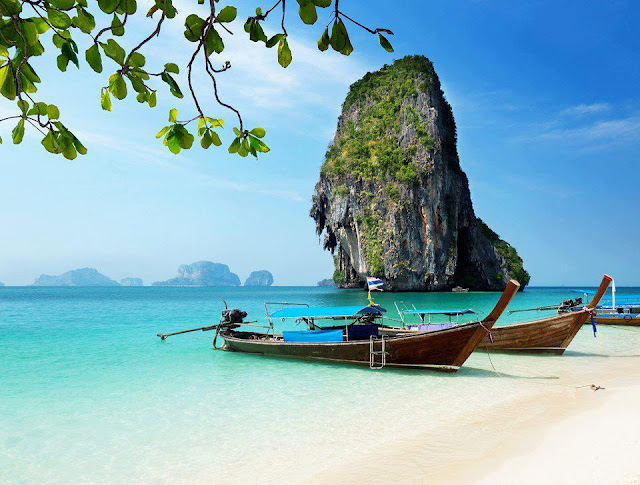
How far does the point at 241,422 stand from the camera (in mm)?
7047

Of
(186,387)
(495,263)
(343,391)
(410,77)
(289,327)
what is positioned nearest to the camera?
(343,391)

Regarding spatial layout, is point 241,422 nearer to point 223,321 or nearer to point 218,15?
point 218,15

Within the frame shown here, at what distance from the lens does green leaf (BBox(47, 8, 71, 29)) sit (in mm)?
1480

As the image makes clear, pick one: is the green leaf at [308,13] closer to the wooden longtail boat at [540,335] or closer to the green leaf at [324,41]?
the green leaf at [324,41]

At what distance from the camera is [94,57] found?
1.46 metres

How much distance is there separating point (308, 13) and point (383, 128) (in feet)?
174

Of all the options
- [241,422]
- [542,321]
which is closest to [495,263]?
[542,321]

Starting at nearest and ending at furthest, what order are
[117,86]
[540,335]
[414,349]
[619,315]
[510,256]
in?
[117,86] < [414,349] < [540,335] < [619,315] < [510,256]

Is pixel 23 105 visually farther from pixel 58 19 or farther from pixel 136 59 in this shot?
pixel 136 59

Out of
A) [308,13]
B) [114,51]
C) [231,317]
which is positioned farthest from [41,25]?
[231,317]

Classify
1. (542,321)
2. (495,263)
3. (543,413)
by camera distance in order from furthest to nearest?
(495,263), (542,321), (543,413)

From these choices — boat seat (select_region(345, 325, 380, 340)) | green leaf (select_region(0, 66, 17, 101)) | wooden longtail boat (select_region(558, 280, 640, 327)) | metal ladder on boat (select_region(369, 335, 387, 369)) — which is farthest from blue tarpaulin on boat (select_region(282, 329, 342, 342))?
wooden longtail boat (select_region(558, 280, 640, 327))

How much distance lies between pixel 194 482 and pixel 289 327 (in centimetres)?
1620

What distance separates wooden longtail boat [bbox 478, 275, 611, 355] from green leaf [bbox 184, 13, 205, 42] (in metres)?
12.5
